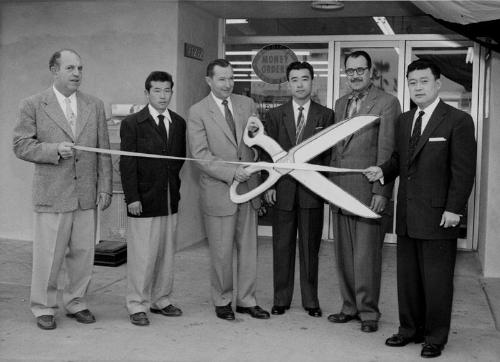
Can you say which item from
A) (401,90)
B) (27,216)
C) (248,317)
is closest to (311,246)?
(248,317)

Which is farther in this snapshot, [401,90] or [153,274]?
[401,90]

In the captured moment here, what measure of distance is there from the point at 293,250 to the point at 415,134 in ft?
4.76

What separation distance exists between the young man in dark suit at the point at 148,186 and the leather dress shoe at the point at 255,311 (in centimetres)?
73

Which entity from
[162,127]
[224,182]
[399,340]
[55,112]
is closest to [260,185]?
[224,182]

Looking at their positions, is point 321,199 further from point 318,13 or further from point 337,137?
point 318,13

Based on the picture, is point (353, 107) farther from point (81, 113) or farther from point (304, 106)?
point (81, 113)

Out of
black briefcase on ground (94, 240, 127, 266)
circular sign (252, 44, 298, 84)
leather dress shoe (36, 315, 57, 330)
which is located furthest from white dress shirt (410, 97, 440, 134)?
circular sign (252, 44, 298, 84)

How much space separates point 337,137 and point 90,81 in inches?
165

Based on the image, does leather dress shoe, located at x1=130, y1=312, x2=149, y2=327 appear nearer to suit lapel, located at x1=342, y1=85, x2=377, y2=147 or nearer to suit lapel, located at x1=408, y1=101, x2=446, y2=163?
suit lapel, located at x1=342, y1=85, x2=377, y2=147

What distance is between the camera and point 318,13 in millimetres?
8688

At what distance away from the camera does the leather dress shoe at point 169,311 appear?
18.0 ft

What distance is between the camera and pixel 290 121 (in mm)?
5480

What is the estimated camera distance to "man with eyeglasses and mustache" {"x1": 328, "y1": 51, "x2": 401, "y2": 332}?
5133 mm

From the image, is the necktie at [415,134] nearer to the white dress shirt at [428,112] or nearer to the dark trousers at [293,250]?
the white dress shirt at [428,112]
